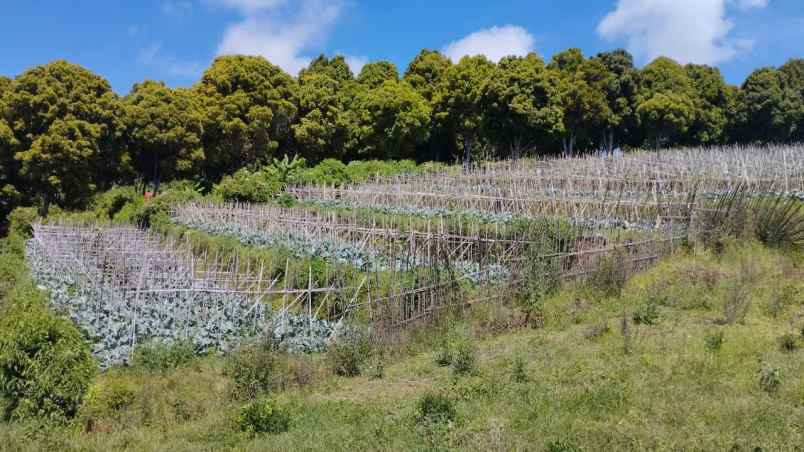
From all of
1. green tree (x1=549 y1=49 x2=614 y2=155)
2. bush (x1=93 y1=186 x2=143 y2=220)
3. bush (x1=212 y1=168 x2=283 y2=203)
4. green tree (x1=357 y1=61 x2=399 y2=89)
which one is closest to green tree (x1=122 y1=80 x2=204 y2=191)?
→ bush (x1=93 y1=186 x2=143 y2=220)

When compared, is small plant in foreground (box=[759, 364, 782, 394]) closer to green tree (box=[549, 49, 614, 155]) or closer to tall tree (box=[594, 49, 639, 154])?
green tree (box=[549, 49, 614, 155])

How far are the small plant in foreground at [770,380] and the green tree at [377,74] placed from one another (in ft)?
99.1

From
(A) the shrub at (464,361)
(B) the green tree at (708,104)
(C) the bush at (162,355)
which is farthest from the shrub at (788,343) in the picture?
(B) the green tree at (708,104)

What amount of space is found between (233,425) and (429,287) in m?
3.63

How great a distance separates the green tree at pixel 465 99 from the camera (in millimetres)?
31531

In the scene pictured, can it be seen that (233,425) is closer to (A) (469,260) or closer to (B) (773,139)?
(A) (469,260)

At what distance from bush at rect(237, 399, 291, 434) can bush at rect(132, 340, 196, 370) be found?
2034 mm

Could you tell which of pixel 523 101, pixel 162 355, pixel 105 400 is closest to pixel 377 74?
pixel 523 101

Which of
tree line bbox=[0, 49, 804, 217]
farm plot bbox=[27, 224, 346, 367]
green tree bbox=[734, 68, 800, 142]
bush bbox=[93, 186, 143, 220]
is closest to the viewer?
farm plot bbox=[27, 224, 346, 367]

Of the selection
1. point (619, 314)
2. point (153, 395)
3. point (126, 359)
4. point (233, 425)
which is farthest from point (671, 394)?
point (126, 359)

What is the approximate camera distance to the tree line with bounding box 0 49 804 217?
23.2 metres

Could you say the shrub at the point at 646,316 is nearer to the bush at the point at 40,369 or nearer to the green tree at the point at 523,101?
the bush at the point at 40,369

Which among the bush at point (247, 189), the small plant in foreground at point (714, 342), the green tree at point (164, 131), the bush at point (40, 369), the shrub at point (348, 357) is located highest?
the green tree at point (164, 131)

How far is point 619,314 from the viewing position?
9555mm
